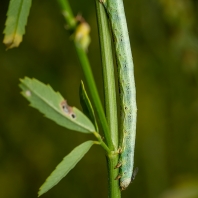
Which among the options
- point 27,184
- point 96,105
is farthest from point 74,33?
point 27,184

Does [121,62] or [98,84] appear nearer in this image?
[121,62]

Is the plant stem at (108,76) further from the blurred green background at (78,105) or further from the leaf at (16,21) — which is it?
the blurred green background at (78,105)

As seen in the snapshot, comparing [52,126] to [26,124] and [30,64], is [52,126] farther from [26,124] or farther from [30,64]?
[30,64]

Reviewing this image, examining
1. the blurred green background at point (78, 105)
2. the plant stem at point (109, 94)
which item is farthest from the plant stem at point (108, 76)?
the blurred green background at point (78, 105)

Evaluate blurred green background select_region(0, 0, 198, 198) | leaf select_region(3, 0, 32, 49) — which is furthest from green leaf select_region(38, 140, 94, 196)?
blurred green background select_region(0, 0, 198, 198)

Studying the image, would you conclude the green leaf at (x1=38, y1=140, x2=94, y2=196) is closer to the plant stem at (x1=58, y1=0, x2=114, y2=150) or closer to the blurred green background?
the plant stem at (x1=58, y1=0, x2=114, y2=150)

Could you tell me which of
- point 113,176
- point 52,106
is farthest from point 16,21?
point 113,176

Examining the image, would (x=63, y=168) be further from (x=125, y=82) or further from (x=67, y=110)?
(x=125, y=82)
